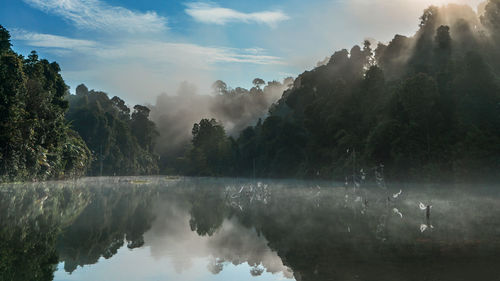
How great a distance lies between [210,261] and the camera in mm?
12164

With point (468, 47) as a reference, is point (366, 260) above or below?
below

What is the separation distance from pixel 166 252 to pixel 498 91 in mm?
72728

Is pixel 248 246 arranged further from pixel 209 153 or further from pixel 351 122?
pixel 209 153

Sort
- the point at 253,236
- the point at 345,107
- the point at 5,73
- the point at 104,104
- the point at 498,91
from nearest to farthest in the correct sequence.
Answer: the point at 253,236, the point at 5,73, the point at 498,91, the point at 345,107, the point at 104,104

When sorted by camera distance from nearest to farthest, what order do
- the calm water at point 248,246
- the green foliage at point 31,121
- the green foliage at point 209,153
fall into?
1. the calm water at point 248,246
2. the green foliage at point 31,121
3. the green foliage at point 209,153

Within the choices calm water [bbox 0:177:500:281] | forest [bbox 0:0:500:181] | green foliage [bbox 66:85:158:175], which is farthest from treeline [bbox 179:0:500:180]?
calm water [bbox 0:177:500:281]

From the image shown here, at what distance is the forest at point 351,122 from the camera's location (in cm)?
5853

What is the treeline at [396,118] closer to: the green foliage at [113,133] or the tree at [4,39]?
the green foliage at [113,133]

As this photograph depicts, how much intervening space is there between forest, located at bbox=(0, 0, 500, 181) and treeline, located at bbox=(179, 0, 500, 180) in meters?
0.22

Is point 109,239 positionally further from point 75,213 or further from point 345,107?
point 345,107

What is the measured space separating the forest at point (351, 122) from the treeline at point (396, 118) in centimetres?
22

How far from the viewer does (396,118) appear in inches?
2948

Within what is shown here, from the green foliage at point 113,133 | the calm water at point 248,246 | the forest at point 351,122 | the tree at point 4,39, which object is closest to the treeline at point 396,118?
the forest at point 351,122

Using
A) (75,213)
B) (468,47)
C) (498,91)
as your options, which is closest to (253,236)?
(75,213)
